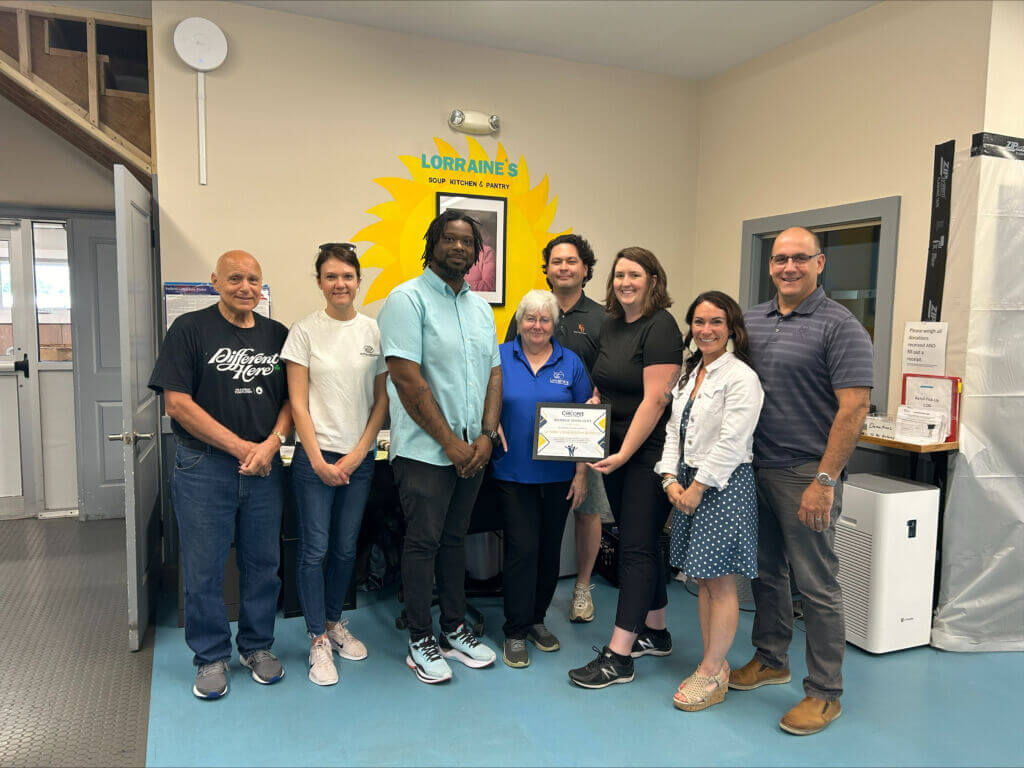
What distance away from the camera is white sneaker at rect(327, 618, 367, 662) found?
8.91ft

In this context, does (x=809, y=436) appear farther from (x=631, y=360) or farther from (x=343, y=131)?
(x=343, y=131)

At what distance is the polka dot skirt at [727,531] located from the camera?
2.24m

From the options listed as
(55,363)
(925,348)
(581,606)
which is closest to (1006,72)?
(925,348)

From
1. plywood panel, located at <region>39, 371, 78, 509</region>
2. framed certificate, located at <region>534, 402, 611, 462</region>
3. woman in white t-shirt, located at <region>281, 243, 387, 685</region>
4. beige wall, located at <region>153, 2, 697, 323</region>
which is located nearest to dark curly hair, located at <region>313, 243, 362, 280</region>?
woman in white t-shirt, located at <region>281, 243, 387, 685</region>

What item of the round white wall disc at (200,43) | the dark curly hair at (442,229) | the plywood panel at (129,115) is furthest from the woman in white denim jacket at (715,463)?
the plywood panel at (129,115)

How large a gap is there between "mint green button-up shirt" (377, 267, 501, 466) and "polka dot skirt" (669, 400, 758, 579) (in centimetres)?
75

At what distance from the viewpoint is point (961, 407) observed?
2.85 meters

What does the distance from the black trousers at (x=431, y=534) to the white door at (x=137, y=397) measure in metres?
1.09

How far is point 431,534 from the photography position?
8.16 feet

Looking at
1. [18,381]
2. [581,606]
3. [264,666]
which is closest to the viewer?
Result: [264,666]

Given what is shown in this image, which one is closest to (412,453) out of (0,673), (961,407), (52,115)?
(0,673)

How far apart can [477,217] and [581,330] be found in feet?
4.20

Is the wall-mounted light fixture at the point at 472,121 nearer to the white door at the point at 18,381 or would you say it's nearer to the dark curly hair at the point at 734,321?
the dark curly hair at the point at 734,321

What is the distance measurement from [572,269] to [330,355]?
1.05m
